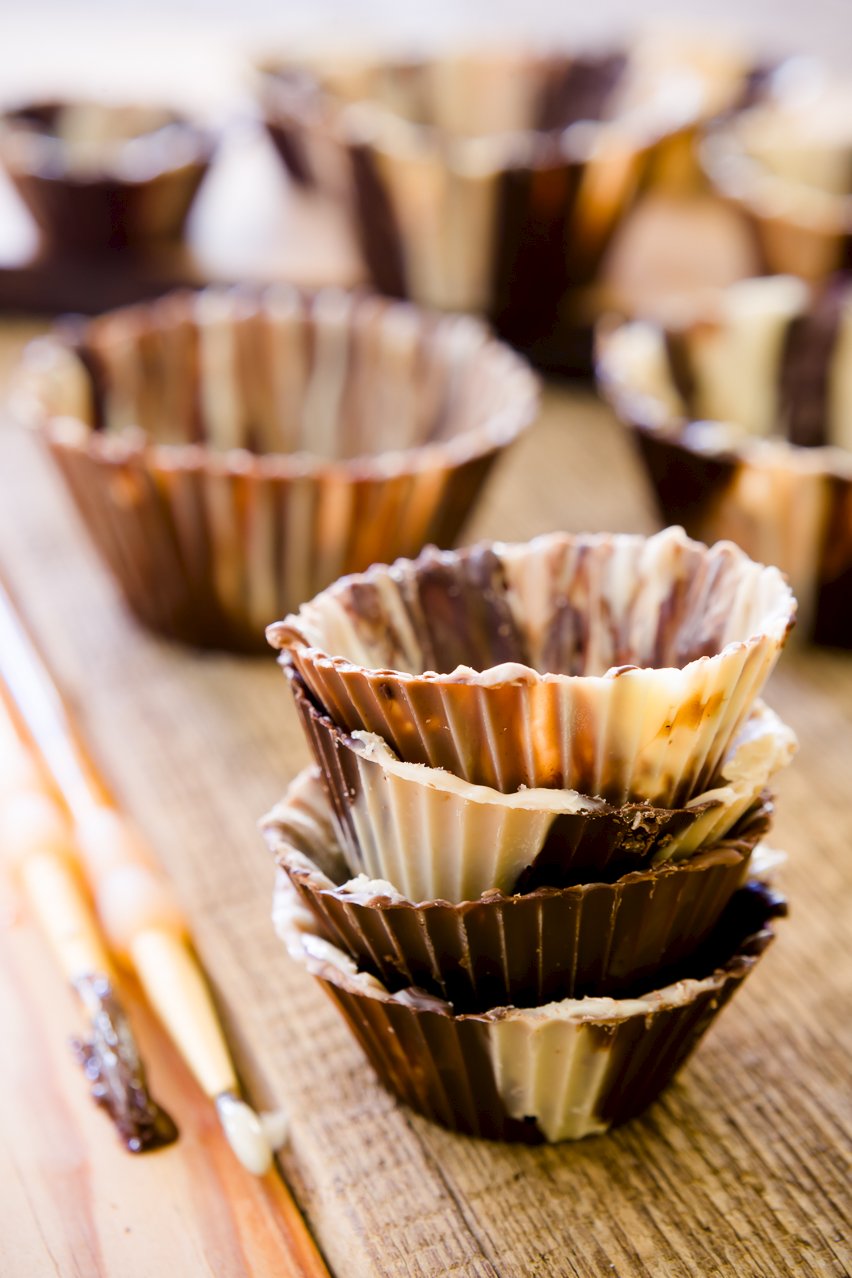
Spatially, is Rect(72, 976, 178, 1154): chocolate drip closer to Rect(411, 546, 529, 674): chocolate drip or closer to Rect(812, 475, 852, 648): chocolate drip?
Rect(411, 546, 529, 674): chocolate drip

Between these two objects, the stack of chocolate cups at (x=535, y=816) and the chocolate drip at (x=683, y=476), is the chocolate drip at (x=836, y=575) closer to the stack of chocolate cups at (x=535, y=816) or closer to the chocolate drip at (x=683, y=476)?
the chocolate drip at (x=683, y=476)

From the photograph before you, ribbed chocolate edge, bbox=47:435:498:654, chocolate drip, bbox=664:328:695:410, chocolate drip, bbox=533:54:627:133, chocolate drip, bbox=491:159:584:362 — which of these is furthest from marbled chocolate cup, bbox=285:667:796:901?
chocolate drip, bbox=533:54:627:133

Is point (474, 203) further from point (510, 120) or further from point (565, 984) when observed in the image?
point (565, 984)

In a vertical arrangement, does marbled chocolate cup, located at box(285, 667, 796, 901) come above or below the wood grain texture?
above

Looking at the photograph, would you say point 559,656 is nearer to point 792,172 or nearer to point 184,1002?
point 184,1002

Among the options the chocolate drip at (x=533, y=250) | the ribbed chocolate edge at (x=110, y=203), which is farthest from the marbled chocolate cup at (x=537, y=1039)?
the ribbed chocolate edge at (x=110, y=203)

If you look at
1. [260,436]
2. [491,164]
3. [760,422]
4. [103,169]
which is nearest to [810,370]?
[760,422]

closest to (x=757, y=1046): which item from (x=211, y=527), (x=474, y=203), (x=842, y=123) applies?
(x=211, y=527)

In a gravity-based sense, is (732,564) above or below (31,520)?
above
